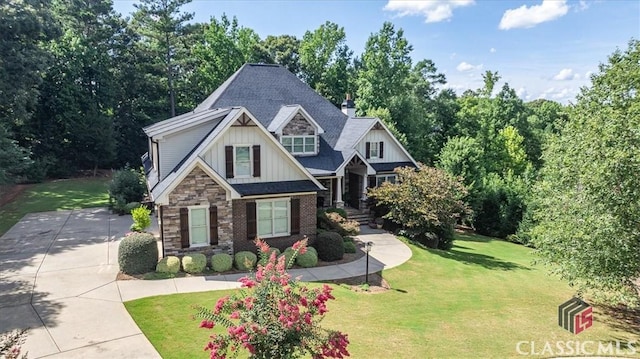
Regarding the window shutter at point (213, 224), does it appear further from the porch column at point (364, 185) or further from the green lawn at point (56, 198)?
the green lawn at point (56, 198)

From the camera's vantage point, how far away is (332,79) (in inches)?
2069

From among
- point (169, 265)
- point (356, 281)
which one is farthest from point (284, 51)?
point (356, 281)

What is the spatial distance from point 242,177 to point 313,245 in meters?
4.67

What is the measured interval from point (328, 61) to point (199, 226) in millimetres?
41582

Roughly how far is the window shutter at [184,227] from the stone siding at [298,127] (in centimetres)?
970

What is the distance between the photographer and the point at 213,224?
17109mm

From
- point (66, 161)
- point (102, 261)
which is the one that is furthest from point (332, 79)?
point (102, 261)

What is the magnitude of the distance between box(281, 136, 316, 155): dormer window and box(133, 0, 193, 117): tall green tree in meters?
28.4

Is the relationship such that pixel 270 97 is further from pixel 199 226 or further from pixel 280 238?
pixel 199 226

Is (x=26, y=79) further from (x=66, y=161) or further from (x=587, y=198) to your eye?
(x=587, y=198)

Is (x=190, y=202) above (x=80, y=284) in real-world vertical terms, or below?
above

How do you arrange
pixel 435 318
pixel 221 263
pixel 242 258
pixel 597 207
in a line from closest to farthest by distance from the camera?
pixel 597 207
pixel 435 318
pixel 221 263
pixel 242 258

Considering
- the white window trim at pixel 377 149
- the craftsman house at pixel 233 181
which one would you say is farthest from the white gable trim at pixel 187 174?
the white window trim at pixel 377 149

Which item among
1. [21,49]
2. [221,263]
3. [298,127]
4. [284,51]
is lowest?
[221,263]
